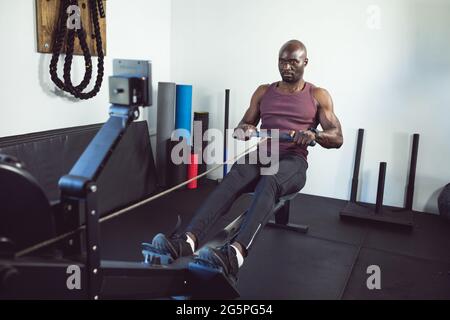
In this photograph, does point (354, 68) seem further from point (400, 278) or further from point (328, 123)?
point (400, 278)

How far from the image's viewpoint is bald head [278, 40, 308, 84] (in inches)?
99.7

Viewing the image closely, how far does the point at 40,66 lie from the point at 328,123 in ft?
5.99

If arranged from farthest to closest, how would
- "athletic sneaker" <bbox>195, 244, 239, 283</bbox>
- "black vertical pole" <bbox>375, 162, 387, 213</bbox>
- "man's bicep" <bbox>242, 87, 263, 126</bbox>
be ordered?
"black vertical pole" <bbox>375, 162, 387, 213</bbox> < "man's bicep" <bbox>242, 87, 263, 126</bbox> < "athletic sneaker" <bbox>195, 244, 239, 283</bbox>

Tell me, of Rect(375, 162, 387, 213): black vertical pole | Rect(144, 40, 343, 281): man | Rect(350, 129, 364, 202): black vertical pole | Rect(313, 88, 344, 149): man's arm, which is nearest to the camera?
Rect(144, 40, 343, 281): man

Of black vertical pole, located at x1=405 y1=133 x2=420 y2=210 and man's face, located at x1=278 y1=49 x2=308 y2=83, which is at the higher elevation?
man's face, located at x1=278 y1=49 x2=308 y2=83

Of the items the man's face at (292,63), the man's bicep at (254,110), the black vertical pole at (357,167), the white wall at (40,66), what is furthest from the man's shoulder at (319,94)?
the white wall at (40,66)

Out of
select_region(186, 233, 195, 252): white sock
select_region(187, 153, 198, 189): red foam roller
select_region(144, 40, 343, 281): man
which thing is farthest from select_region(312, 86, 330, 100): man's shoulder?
select_region(187, 153, 198, 189): red foam roller

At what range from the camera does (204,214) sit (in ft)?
6.71

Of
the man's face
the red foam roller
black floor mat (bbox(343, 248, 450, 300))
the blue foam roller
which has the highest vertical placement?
the man's face

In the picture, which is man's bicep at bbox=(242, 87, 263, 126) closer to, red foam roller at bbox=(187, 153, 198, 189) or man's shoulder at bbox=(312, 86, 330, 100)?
man's shoulder at bbox=(312, 86, 330, 100)

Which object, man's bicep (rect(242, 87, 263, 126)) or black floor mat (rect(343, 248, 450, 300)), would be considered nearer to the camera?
black floor mat (rect(343, 248, 450, 300))

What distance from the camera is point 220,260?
1.70 m

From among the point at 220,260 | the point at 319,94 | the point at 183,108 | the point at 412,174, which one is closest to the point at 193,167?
the point at 183,108
